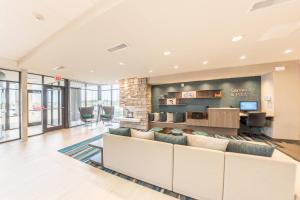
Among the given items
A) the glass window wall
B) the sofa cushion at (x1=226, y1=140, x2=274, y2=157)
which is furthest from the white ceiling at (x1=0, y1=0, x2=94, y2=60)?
the sofa cushion at (x1=226, y1=140, x2=274, y2=157)

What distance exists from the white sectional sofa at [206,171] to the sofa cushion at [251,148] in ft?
0.32

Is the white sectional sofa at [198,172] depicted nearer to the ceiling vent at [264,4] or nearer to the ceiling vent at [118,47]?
the ceiling vent at [264,4]

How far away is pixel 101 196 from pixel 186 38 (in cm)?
317

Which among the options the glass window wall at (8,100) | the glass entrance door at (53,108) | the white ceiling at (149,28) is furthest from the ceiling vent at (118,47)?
the glass entrance door at (53,108)

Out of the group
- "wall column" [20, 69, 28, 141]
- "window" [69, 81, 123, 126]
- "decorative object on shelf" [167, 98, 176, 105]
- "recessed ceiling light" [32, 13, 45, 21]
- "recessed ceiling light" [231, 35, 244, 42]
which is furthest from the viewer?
"window" [69, 81, 123, 126]

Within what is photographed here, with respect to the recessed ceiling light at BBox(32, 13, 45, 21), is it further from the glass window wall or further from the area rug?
the glass window wall

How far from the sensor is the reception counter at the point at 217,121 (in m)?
5.09

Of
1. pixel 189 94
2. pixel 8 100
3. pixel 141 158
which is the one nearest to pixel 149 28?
pixel 141 158

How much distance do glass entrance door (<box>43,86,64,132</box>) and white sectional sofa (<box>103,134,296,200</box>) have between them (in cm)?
551

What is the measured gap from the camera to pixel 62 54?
3549 millimetres

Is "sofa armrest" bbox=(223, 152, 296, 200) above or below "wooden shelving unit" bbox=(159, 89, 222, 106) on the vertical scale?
below

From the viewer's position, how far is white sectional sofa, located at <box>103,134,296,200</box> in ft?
4.97

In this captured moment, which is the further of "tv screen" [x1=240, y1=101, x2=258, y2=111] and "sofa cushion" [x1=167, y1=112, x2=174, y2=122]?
"sofa cushion" [x1=167, y1=112, x2=174, y2=122]

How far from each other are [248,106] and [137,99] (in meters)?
4.92
